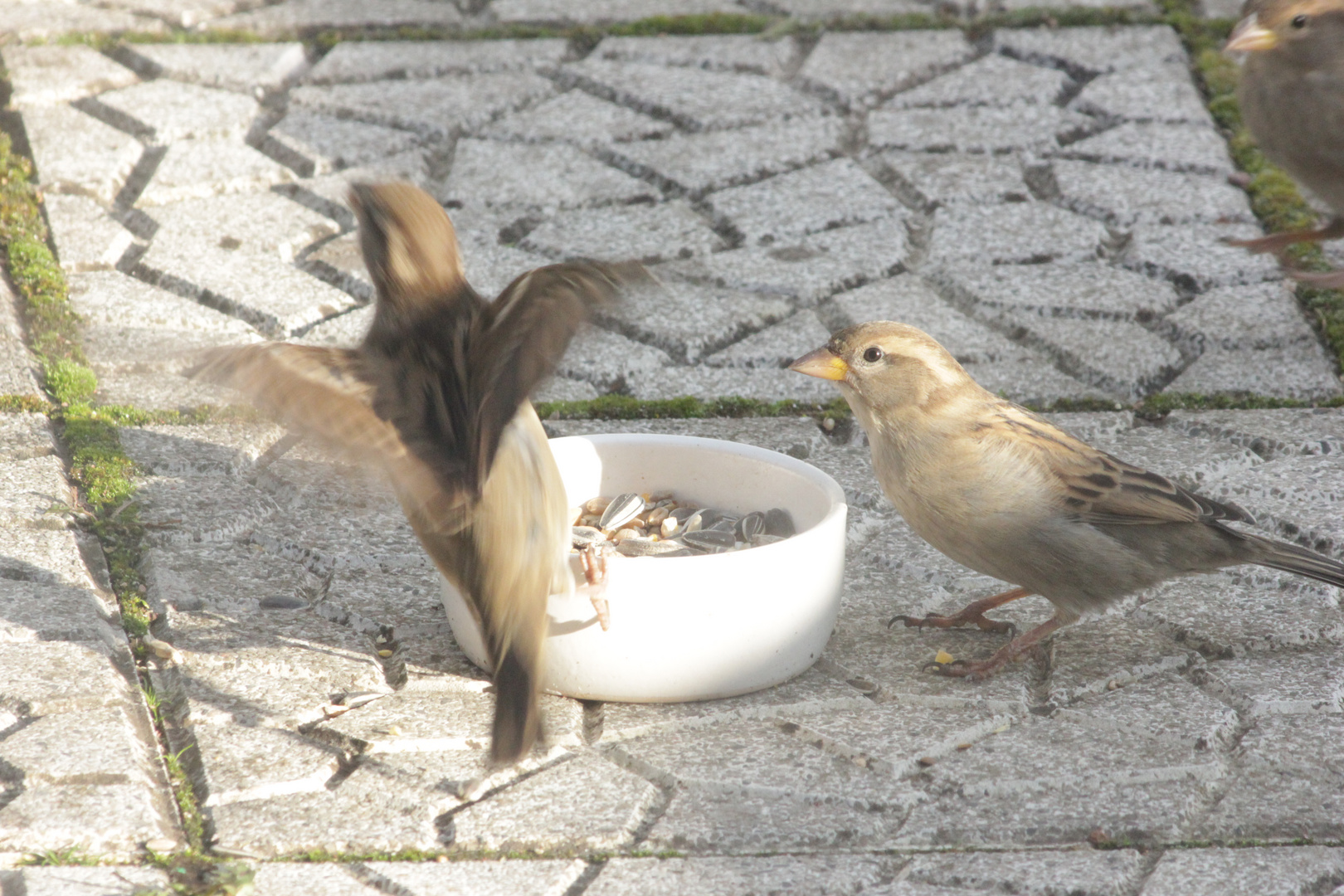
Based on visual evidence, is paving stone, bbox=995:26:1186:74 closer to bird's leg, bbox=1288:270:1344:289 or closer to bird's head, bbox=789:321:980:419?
bird's leg, bbox=1288:270:1344:289

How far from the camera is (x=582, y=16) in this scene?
690cm

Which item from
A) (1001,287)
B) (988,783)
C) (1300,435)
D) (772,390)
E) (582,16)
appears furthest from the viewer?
(582,16)

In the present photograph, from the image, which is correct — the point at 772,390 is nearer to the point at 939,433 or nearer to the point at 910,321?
the point at 910,321

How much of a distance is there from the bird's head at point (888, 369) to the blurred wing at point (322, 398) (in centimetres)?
114

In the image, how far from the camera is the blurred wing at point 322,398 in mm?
2512

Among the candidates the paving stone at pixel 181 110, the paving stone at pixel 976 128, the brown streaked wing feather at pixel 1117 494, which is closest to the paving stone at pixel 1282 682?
the brown streaked wing feather at pixel 1117 494

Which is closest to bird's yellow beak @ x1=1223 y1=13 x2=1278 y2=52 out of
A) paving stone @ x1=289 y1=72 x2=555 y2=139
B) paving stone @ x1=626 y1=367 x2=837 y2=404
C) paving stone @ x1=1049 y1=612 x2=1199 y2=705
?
paving stone @ x1=626 y1=367 x2=837 y2=404

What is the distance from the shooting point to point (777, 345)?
458 centimetres

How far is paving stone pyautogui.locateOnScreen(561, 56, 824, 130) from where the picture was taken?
6035mm

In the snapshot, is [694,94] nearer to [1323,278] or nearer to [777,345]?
[777,345]

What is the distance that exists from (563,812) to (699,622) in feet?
1.56

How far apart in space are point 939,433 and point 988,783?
34.1 inches

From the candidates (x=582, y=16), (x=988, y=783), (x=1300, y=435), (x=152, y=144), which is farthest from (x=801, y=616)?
(x=582, y=16)

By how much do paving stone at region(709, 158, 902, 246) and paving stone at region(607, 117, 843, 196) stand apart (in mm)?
77
